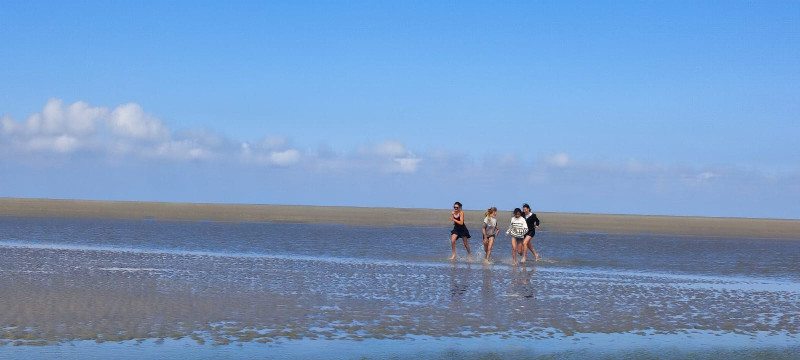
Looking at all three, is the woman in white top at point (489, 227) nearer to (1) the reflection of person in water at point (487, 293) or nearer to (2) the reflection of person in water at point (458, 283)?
(2) the reflection of person in water at point (458, 283)

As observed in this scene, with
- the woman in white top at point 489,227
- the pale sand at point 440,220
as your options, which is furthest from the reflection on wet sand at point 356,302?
the pale sand at point 440,220

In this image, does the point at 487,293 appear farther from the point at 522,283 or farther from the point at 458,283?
the point at 522,283

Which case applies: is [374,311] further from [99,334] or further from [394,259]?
[394,259]

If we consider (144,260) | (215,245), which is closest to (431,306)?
(144,260)

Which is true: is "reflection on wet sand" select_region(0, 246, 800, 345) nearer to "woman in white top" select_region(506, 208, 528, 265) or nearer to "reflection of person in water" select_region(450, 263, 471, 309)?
"reflection of person in water" select_region(450, 263, 471, 309)

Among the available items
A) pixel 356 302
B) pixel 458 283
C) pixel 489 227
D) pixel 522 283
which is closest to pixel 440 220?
pixel 489 227

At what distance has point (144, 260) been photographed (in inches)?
930

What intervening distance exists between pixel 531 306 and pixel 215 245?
19.0 meters

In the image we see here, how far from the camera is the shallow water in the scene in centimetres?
1127

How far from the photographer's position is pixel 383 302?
49.5 ft

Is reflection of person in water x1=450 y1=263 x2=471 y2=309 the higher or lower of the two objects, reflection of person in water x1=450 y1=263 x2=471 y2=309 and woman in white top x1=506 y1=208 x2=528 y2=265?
the lower

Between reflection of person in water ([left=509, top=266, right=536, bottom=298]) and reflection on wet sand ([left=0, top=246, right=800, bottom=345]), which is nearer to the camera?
reflection on wet sand ([left=0, top=246, right=800, bottom=345])

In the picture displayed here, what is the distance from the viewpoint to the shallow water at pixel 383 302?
1127 centimetres

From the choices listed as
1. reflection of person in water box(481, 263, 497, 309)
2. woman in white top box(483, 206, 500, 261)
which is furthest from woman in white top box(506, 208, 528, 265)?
reflection of person in water box(481, 263, 497, 309)
